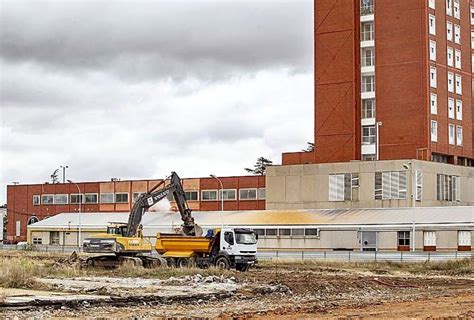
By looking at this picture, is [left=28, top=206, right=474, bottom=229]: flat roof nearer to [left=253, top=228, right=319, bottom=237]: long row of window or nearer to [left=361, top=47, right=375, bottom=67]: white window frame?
[left=253, top=228, right=319, bottom=237]: long row of window

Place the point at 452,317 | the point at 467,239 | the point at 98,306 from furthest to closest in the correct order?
1. the point at 467,239
2. the point at 98,306
3. the point at 452,317

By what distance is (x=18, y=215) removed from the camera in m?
126

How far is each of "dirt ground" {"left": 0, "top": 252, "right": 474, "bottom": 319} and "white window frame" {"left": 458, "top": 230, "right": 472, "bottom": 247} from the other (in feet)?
94.0

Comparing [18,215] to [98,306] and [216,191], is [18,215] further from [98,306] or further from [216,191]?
Answer: [98,306]

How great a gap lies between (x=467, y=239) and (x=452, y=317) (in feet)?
183

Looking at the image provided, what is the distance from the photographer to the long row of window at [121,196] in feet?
350

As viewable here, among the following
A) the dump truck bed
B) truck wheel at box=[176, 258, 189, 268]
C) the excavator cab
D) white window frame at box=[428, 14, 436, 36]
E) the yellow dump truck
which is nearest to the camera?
the yellow dump truck

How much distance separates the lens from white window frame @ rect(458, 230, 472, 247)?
80250 millimetres

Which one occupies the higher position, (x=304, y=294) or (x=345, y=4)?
(x=345, y=4)

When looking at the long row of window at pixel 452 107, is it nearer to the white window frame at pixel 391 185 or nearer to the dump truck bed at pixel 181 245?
the white window frame at pixel 391 185

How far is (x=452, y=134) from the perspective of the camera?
9731 cm

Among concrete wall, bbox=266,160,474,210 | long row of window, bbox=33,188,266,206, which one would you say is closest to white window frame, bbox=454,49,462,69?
concrete wall, bbox=266,160,474,210

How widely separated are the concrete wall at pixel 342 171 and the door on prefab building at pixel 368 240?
4.69 m

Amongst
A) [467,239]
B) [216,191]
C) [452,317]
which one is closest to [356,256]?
[467,239]
